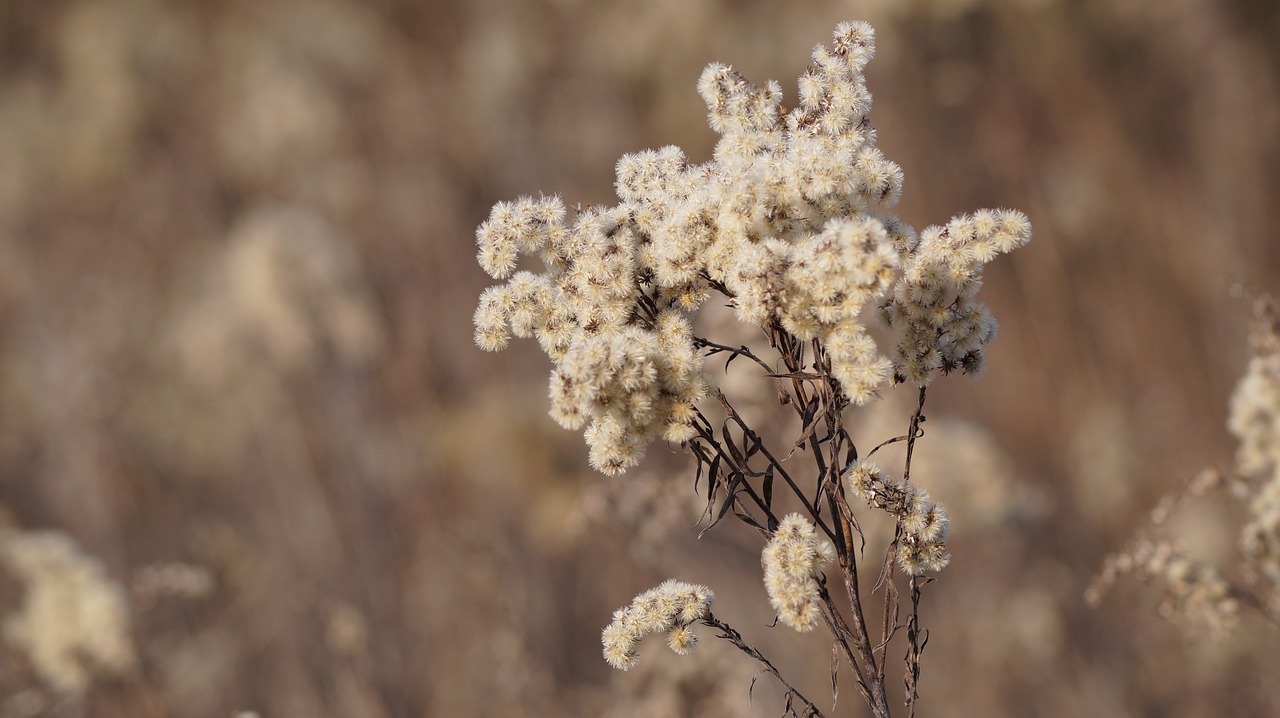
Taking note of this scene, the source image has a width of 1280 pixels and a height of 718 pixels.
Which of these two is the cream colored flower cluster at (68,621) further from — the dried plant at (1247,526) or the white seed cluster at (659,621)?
the dried plant at (1247,526)

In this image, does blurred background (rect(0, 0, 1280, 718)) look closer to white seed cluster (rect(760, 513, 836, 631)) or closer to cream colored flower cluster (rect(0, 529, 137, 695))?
cream colored flower cluster (rect(0, 529, 137, 695))

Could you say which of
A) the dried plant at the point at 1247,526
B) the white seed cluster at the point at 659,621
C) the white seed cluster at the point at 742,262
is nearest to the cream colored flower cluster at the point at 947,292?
the white seed cluster at the point at 742,262

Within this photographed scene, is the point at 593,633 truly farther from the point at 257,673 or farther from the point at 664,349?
the point at 664,349

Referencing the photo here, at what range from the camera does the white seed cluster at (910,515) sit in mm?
1544

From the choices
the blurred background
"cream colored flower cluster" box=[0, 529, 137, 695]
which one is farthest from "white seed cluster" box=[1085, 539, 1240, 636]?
"cream colored flower cluster" box=[0, 529, 137, 695]

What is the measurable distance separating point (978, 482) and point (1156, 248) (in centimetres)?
409

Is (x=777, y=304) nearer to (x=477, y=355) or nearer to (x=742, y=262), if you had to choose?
(x=742, y=262)

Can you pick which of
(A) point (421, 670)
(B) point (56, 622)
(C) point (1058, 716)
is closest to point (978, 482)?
(C) point (1058, 716)

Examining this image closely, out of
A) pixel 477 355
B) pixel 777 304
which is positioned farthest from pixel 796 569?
pixel 477 355

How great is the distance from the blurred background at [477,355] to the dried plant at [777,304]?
6.11 ft

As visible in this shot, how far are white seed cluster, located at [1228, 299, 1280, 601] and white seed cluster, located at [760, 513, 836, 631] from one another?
56.5 inches

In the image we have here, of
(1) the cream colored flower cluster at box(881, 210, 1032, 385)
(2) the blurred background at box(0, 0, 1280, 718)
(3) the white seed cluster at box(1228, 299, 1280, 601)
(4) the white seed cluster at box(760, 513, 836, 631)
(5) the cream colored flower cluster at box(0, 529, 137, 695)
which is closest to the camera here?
(4) the white seed cluster at box(760, 513, 836, 631)

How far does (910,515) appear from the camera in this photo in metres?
1.56

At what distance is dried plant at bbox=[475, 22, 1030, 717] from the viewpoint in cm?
149
